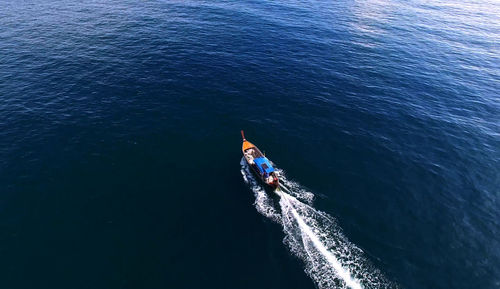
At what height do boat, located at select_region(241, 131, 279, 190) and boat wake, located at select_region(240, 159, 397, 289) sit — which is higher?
boat, located at select_region(241, 131, 279, 190)

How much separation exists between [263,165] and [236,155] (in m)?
10.7

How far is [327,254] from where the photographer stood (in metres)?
47.5

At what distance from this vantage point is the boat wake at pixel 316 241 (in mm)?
44562

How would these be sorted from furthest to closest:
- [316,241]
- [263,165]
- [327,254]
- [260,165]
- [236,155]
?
[236,155]
[263,165]
[260,165]
[316,241]
[327,254]

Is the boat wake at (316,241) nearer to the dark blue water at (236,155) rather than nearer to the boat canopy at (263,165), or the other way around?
the dark blue water at (236,155)

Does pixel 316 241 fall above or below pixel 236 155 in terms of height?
below

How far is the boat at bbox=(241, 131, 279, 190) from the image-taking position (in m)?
57.1

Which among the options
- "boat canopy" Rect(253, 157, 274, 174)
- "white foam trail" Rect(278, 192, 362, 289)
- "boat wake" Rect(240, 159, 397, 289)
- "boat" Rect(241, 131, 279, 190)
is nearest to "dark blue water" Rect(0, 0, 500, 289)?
"boat wake" Rect(240, 159, 397, 289)

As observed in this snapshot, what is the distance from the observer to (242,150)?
6656 centimetres

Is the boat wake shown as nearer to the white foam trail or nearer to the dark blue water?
the white foam trail

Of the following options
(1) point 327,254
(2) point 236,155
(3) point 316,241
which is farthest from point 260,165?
(1) point 327,254

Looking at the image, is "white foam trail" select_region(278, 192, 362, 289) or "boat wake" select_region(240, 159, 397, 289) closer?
"white foam trail" select_region(278, 192, 362, 289)

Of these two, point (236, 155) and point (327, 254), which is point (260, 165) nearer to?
point (236, 155)

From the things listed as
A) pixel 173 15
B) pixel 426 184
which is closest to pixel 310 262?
pixel 426 184
